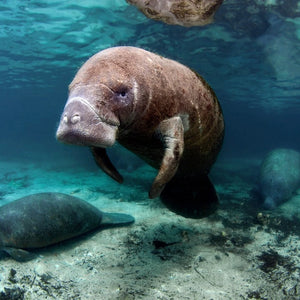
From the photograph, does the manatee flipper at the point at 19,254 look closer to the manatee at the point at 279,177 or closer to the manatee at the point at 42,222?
the manatee at the point at 42,222

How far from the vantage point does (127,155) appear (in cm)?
1520

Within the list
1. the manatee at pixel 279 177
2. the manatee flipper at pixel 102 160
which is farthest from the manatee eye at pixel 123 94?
the manatee at pixel 279 177

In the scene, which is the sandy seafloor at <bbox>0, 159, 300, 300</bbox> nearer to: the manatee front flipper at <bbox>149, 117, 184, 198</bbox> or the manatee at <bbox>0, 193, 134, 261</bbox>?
the manatee at <bbox>0, 193, 134, 261</bbox>

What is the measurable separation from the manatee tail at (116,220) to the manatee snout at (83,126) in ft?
14.2

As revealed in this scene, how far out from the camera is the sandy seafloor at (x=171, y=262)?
11.3ft

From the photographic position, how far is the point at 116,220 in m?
6.19

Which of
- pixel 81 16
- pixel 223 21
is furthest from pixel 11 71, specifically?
pixel 223 21

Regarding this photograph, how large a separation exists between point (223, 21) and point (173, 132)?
1248 cm

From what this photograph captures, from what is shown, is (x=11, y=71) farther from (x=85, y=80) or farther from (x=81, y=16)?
(x=85, y=80)

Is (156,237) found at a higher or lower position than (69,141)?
lower

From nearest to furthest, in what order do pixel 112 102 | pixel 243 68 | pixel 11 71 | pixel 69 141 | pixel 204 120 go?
pixel 69 141 → pixel 112 102 → pixel 204 120 → pixel 243 68 → pixel 11 71

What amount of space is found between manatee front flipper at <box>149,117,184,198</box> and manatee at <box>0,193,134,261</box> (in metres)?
3.29

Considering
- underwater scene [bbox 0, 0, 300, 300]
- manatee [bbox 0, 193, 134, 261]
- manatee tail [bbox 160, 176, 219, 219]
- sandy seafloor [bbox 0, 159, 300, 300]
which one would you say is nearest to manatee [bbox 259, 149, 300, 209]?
underwater scene [bbox 0, 0, 300, 300]

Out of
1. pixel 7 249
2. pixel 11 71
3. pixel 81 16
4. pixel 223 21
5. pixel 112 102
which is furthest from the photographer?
pixel 11 71
